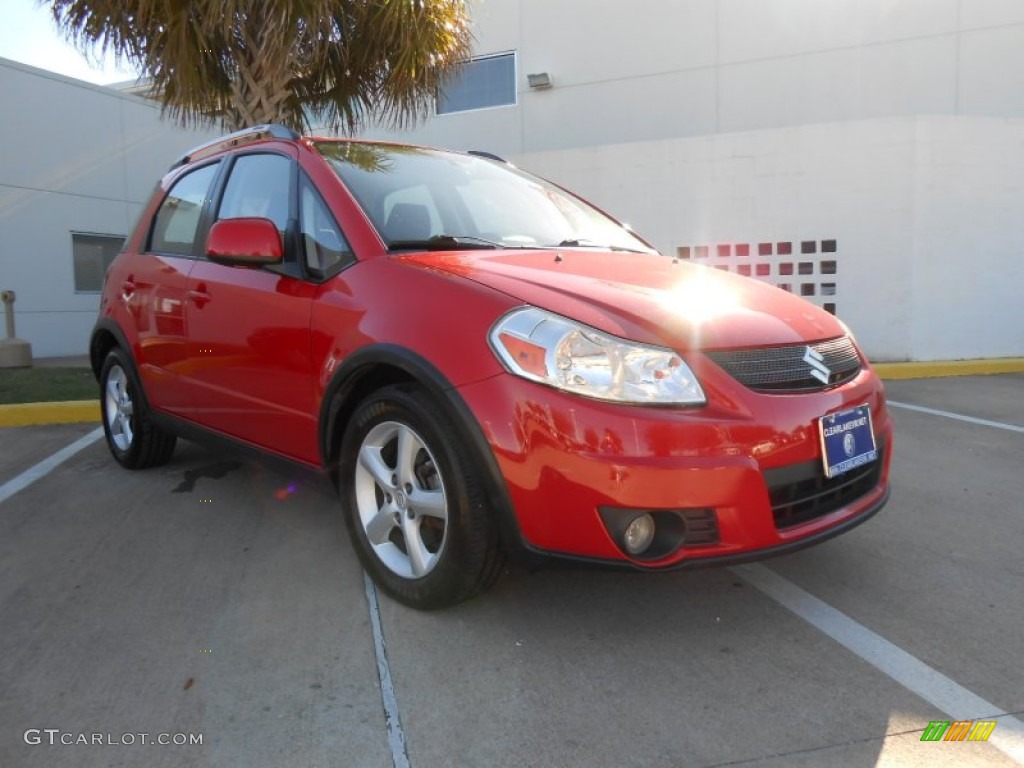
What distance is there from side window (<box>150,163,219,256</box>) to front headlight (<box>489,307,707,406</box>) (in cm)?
242

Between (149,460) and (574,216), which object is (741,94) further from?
(149,460)

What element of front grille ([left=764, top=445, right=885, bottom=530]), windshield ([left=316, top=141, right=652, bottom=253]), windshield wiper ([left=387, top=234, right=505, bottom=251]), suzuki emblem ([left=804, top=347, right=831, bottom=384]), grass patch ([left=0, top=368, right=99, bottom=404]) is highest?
windshield ([left=316, top=141, right=652, bottom=253])

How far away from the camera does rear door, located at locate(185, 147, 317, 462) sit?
3.11 metres

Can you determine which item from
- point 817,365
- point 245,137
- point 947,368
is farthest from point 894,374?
point 245,137

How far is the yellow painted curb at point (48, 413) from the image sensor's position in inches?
251

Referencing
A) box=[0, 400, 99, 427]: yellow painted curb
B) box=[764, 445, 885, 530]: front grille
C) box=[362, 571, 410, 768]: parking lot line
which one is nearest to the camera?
box=[362, 571, 410, 768]: parking lot line

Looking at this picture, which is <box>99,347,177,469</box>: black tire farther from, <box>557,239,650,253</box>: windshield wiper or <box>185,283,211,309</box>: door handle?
<box>557,239,650,253</box>: windshield wiper

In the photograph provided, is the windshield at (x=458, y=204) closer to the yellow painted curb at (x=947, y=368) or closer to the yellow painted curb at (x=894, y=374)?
the yellow painted curb at (x=894, y=374)

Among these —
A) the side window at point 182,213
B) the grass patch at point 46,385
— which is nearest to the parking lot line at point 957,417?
the side window at point 182,213

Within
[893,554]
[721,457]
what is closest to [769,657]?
[721,457]

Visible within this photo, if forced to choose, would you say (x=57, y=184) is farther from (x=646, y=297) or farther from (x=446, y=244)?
(x=646, y=297)

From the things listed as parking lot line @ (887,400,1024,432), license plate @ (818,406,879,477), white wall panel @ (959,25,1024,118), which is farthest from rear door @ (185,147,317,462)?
white wall panel @ (959,25,1024,118)

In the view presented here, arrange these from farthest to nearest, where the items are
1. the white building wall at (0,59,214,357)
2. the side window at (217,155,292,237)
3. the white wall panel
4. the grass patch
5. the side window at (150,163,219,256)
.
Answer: the white building wall at (0,59,214,357) < the white wall panel < the grass patch < the side window at (150,163,219,256) < the side window at (217,155,292,237)

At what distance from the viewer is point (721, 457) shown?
2242mm
